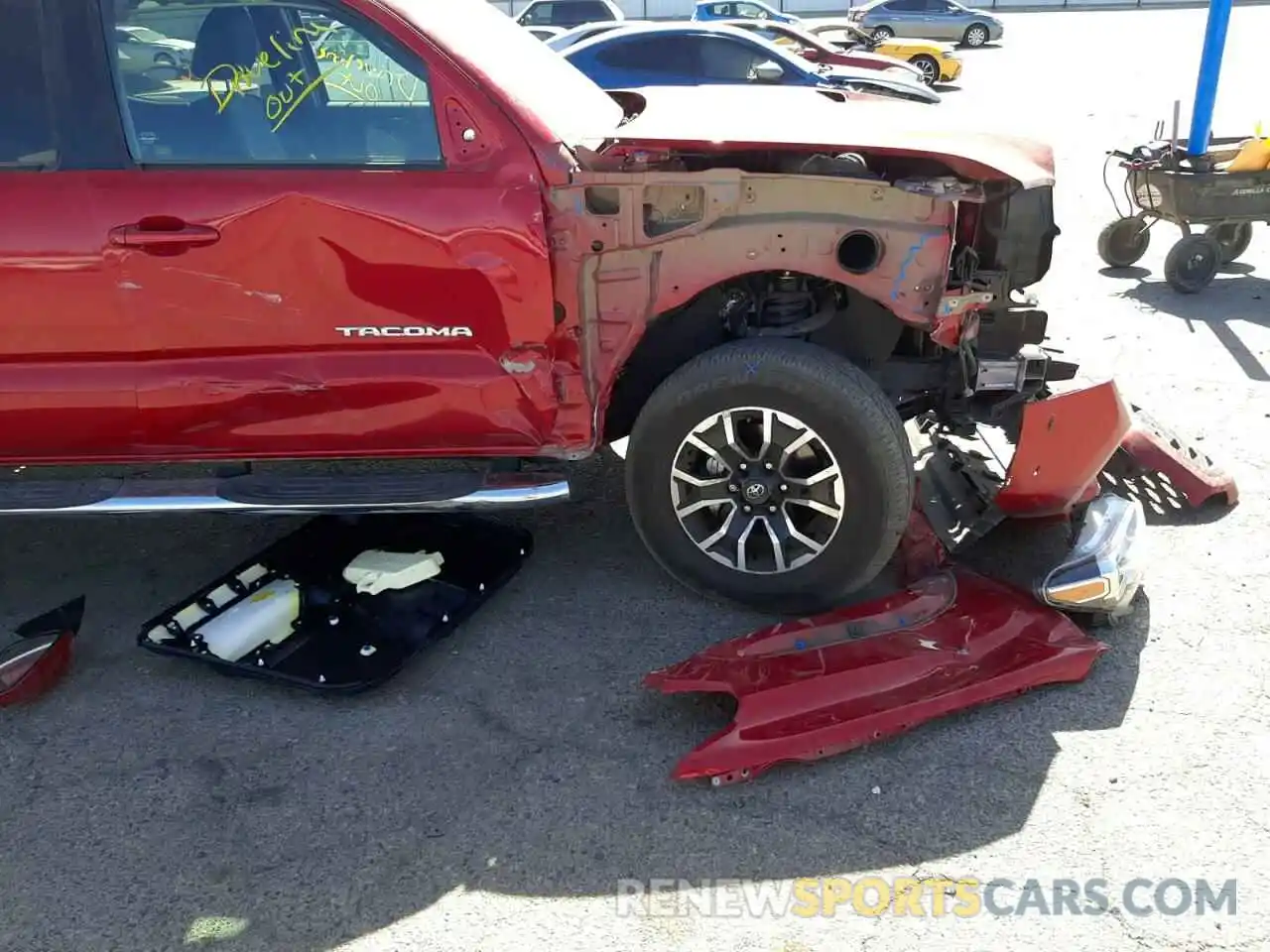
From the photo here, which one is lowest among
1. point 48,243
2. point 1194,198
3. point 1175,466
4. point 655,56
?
point 1175,466

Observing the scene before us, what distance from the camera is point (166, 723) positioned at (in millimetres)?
3199

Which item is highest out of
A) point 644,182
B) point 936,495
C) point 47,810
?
point 644,182

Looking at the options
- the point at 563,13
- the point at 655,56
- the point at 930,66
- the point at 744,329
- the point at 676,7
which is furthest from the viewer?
the point at 676,7

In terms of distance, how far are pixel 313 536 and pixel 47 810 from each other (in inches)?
53.3

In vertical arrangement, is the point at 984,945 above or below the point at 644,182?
below

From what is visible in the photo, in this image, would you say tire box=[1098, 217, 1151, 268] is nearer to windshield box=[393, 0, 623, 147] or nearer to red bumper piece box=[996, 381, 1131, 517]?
red bumper piece box=[996, 381, 1131, 517]

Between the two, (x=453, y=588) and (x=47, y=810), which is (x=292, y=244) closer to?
(x=453, y=588)

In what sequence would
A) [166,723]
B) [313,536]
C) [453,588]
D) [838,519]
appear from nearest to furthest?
1. [166,723]
2. [838,519]
3. [453,588]
4. [313,536]

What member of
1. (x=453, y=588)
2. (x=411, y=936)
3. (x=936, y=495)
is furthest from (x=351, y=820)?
(x=936, y=495)

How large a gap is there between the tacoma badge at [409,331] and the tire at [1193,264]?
5.42 metres

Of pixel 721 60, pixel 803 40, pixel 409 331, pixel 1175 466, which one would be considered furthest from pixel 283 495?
pixel 803 40

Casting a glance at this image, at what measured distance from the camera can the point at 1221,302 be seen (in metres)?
6.70

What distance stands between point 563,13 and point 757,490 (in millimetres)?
18342

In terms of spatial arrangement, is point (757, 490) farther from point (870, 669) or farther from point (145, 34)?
point (145, 34)
